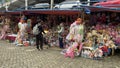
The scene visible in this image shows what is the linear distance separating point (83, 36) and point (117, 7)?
2455 millimetres

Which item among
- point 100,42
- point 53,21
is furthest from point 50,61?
point 53,21

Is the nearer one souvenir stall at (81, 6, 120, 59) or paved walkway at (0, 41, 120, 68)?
paved walkway at (0, 41, 120, 68)

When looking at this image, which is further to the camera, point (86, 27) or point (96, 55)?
point (86, 27)

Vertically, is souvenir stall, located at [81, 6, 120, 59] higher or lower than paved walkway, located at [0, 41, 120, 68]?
higher

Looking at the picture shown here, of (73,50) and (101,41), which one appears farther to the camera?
(73,50)

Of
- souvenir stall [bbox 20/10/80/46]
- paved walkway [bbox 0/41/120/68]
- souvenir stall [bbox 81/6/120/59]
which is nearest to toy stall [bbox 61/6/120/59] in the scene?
souvenir stall [bbox 81/6/120/59]

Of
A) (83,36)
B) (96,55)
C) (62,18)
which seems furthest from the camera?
(62,18)

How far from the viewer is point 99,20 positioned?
16.6m

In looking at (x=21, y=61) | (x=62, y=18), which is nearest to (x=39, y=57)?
(x=21, y=61)

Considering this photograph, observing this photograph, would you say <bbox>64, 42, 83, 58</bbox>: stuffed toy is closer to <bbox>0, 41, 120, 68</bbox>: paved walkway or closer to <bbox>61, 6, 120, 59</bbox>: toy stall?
<bbox>61, 6, 120, 59</bbox>: toy stall

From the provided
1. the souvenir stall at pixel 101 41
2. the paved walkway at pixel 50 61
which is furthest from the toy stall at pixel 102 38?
the paved walkway at pixel 50 61

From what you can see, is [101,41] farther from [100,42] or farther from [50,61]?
[50,61]

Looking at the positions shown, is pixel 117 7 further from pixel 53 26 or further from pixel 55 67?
pixel 53 26

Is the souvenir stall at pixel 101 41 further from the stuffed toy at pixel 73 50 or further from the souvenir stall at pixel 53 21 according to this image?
the souvenir stall at pixel 53 21
